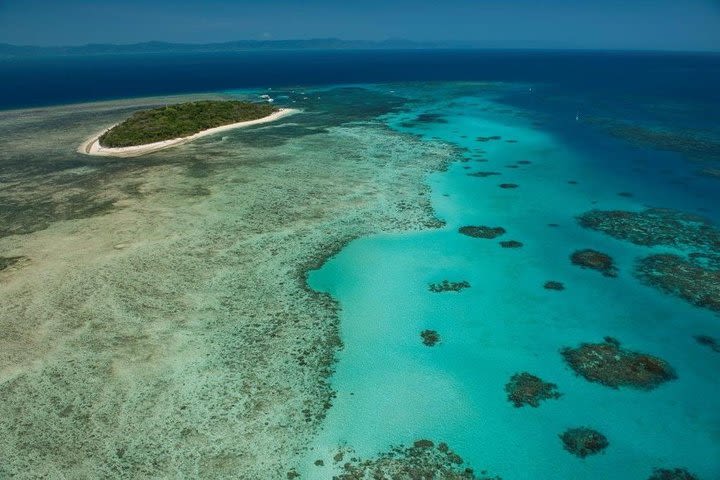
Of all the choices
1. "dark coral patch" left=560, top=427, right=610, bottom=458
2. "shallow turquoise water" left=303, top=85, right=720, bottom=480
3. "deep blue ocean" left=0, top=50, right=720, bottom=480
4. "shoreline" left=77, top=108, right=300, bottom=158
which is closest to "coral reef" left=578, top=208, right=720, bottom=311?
"deep blue ocean" left=0, top=50, right=720, bottom=480

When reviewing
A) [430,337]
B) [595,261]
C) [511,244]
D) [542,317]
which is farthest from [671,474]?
[511,244]

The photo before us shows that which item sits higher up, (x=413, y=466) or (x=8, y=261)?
(x=8, y=261)

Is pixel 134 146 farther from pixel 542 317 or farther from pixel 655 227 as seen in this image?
pixel 655 227

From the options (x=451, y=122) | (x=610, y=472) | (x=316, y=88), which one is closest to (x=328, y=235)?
(x=610, y=472)

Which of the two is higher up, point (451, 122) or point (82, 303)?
point (451, 122)

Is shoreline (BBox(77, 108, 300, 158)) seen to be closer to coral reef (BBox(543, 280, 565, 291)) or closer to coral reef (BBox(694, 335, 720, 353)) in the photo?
coral reef (BBox(543, 280, 565, 291))

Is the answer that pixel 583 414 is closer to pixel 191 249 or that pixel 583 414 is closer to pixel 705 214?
pixel 191 249
